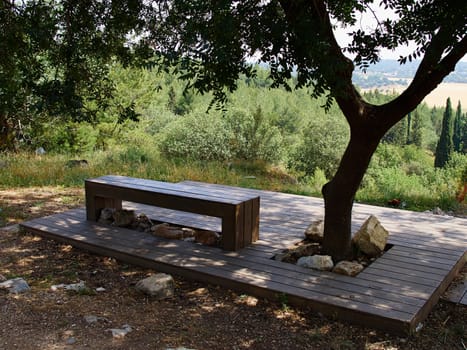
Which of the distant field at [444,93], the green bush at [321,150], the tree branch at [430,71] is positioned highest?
the distant field at [444,93]

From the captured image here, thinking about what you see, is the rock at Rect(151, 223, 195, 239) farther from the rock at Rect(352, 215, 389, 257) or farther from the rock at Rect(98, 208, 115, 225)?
the rock at Rect(352, 215, 389, 257)

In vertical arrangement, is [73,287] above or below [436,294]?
below

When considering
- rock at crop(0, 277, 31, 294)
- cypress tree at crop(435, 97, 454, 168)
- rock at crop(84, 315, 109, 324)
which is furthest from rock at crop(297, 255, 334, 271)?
cypress tree at crop(435, 97, 454, 168)

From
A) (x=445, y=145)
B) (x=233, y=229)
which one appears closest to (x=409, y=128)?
(x=445, y=145)

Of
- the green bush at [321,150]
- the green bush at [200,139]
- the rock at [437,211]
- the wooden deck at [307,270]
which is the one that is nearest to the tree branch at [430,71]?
the wooden deck at [307,270]

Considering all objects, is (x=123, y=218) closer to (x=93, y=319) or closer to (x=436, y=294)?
(x=93, y=319)

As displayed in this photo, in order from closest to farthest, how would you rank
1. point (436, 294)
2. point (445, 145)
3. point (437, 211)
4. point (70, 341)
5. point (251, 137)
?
point (70, 341), point (436, 294), point (437, 211), point (251, 137), point (445, 145)

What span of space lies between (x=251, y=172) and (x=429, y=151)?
63703 mm

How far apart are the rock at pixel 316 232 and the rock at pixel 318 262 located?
2.10ft

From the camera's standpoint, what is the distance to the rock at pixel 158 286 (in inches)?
155

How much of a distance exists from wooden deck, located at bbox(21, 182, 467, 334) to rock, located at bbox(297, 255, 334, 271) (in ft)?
0.29

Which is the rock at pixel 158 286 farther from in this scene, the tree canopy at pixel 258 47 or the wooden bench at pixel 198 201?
the tree canopy at pixel 258 47

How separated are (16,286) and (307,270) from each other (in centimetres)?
267

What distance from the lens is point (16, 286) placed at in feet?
13.3
